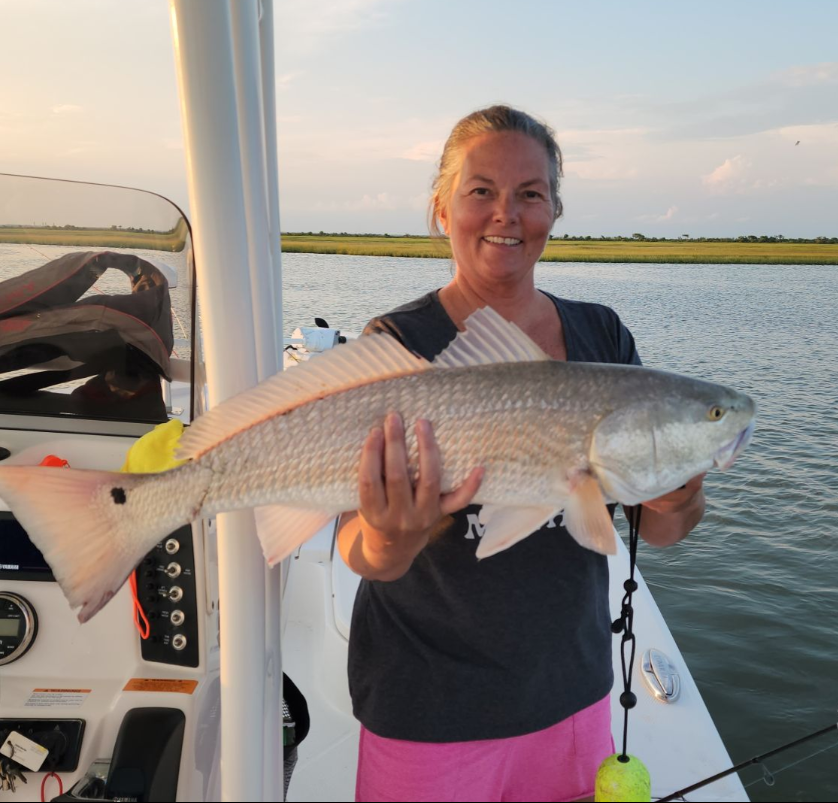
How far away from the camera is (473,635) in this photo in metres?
2.03

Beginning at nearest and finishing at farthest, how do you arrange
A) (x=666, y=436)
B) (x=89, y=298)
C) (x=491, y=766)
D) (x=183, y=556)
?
1. (x=666, y=436)
2. (x=491, y=766)
3. (x=183, y=556)
4. (x=89, y=298)

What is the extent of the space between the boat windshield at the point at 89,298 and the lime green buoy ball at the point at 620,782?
81.4 inches

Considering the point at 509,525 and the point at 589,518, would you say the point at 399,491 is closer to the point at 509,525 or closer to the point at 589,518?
the point at 509,525

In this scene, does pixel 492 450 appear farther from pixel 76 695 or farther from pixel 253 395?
pixel 76 695

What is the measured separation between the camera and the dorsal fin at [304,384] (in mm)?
1641

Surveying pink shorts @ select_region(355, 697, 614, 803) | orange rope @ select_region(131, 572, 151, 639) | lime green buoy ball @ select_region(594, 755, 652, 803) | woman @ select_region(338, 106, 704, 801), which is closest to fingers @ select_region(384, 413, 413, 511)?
woman @ select_region(338, 106, 704, 801)

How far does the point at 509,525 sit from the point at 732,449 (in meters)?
0.60

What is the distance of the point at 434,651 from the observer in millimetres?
2043

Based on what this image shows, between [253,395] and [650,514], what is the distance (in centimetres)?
137

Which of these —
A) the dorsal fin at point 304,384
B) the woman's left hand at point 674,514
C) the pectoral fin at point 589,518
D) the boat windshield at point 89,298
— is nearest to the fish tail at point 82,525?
the dorsal fin at point 304,384

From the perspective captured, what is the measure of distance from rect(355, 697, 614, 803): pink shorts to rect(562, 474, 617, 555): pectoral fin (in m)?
0.78

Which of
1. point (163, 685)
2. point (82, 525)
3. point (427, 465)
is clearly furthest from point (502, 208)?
point (163, 685)

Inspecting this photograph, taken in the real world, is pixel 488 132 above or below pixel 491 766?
above

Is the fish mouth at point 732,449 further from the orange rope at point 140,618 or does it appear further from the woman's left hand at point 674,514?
the orange rope at point 140,618
